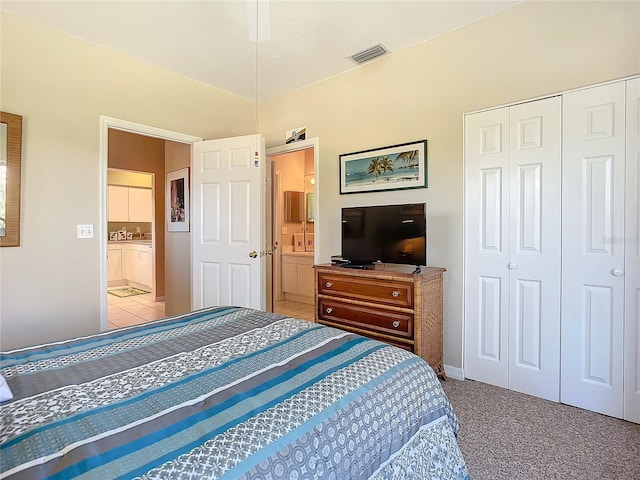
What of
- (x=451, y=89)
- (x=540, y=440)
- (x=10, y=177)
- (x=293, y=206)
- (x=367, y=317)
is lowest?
(x=540, y=440)

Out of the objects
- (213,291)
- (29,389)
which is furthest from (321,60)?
(29,389)

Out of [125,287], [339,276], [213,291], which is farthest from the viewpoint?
[125,287]

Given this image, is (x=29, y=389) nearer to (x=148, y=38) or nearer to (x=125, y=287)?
(x=148, y=38)

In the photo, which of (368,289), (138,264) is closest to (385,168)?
(368,289)

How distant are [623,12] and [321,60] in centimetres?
217

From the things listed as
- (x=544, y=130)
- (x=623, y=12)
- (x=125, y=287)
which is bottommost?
(x=125, y=287)

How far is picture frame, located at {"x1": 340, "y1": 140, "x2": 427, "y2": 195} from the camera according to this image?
9.48 ft

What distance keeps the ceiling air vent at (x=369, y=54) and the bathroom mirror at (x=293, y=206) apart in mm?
2939

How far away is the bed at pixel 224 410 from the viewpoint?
740 mm

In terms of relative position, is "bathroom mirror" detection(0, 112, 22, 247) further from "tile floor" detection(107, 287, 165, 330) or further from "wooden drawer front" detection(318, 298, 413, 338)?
"wooden drawer front" detection(318, 298, 413, 338)

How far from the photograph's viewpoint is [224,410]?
0.91 metres

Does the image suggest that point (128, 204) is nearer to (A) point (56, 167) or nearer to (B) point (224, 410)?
(A) point (56, 167)

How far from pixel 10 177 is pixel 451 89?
3.42 m

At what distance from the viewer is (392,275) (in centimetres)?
248
